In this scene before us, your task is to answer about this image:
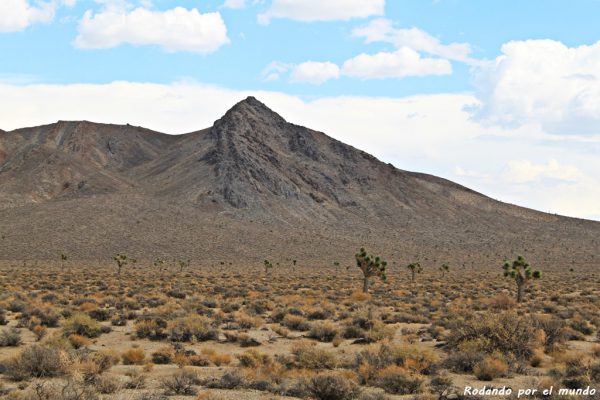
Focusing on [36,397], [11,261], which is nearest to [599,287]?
[36,397]

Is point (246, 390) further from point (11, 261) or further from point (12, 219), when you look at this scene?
point (12, 219)

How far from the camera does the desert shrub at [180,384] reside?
45.1 feet

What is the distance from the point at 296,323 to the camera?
25.3 m

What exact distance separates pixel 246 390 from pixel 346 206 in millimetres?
134123

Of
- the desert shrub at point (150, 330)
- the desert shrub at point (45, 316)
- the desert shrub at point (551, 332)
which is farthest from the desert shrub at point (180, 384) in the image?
the desert shrub at point (551, 332)

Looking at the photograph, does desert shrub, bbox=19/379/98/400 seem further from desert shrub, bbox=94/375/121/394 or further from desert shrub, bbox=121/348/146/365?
desert shrub, bbox=121/348/146/365

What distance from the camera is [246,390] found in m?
14.3

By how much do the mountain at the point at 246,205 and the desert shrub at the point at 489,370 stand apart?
250 feet

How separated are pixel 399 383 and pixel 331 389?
76.1 inches

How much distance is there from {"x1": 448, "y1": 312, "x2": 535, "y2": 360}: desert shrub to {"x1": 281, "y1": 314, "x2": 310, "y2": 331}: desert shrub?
6.88 metres

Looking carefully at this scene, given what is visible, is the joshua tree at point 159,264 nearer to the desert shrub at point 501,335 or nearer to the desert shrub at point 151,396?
the desert shrub at point 501,335

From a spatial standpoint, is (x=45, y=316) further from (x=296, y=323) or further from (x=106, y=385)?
(x=106, y=385)

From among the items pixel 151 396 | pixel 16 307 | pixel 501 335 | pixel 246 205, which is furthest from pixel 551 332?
pixel 246 205

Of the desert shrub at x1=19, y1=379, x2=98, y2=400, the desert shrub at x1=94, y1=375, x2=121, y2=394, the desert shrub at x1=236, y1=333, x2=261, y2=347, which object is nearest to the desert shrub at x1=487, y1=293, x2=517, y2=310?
the desert shrub at x1=236, y1=333, x2=261, y2=347
